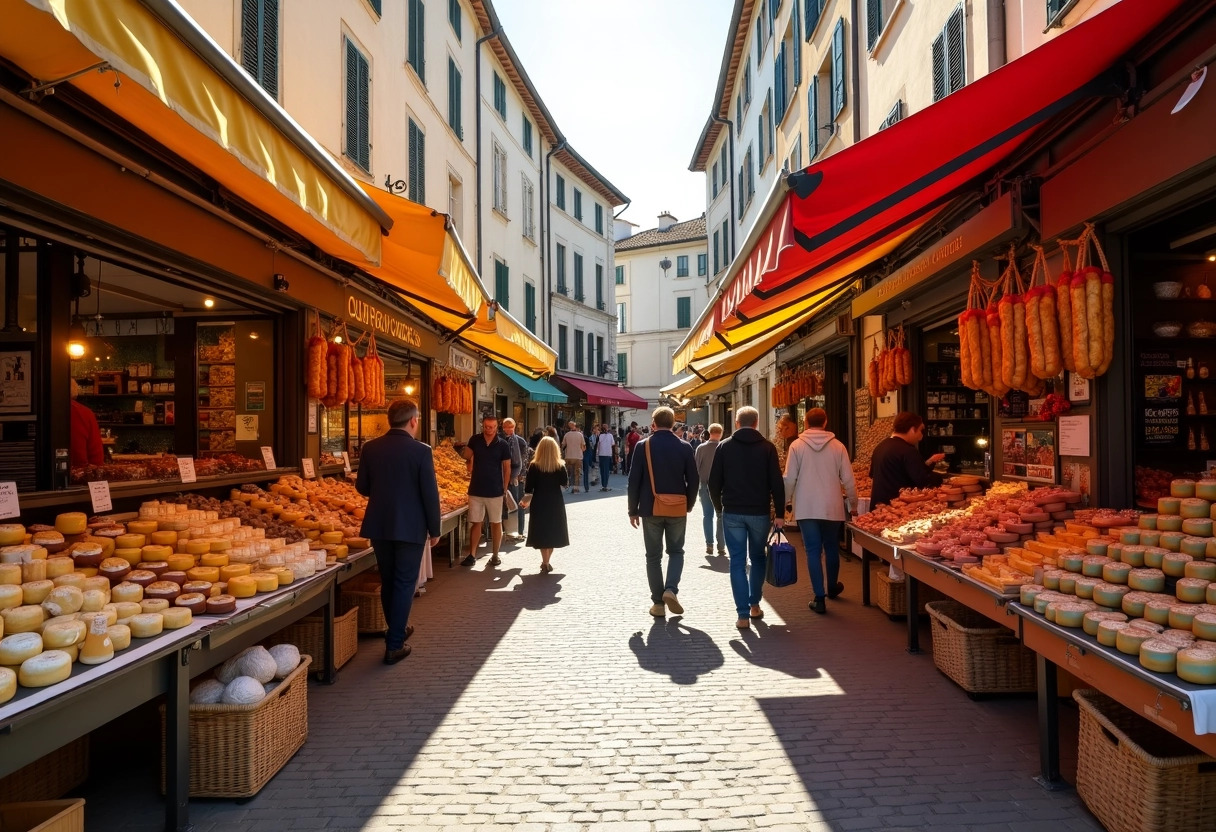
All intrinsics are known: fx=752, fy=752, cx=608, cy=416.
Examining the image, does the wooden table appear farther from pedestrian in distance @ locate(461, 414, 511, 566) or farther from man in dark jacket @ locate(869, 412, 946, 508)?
pedestrian in distance @ locate(461, 414, 511, 566)

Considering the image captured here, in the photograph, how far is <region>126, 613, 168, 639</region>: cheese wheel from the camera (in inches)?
140

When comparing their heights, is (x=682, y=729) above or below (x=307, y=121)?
below

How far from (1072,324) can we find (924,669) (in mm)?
2664

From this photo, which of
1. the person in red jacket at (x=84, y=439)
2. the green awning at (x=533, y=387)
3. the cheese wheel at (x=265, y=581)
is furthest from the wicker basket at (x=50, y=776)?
the green awning at (x=533, y=387)

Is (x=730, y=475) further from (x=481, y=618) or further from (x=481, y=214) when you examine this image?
(x=481, y=214)

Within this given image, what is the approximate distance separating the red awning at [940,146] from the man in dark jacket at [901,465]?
2.38 meters

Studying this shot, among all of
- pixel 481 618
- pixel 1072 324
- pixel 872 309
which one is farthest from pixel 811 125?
pixel 481 618

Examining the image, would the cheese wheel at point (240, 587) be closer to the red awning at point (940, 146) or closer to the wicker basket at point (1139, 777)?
the red awning at point (940, 146)

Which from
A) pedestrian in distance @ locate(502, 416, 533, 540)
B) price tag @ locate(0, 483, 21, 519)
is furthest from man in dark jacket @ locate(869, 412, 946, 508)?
price tag @ locate(0, 483, 21, 519)

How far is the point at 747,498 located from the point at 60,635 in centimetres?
522

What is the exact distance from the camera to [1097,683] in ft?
10.9

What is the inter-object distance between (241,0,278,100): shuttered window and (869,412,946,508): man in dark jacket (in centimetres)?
729

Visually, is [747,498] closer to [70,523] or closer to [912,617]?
[912,617]

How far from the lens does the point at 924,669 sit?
559 centimetres
